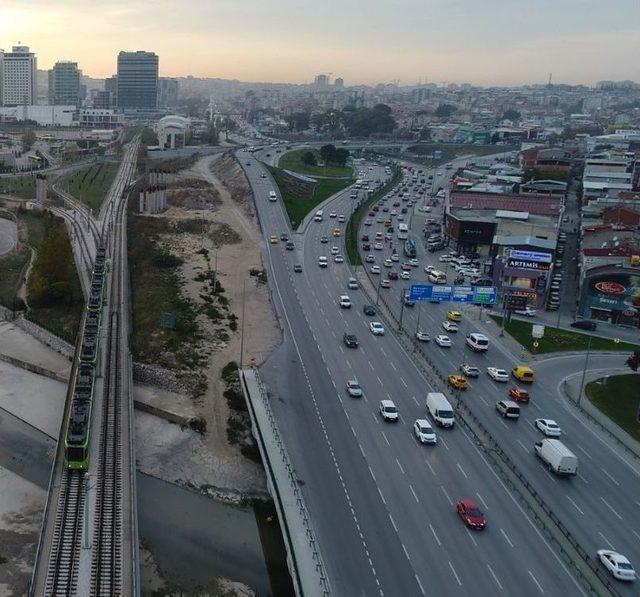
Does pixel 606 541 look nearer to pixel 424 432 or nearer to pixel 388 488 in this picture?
pixel 388 488

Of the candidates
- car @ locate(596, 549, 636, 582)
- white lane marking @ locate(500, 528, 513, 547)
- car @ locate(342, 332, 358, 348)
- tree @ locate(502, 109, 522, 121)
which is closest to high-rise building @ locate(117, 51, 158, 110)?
tree @ locate(502, 109, 522, 121)

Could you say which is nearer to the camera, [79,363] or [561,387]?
[79,363]

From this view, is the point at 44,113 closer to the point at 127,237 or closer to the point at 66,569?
the point at 127,237

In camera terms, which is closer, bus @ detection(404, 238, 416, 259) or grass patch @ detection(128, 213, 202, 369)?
grass patch @ detection(128, 213, 202, 369)

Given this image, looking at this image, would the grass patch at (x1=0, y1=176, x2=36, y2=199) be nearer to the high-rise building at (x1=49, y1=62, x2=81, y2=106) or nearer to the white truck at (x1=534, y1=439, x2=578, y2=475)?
the white truck at (x1=534, y1=439, x2=578, y2=475)

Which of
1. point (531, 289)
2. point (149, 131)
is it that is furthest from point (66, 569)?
point (149, 131)

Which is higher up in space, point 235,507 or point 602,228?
point 602,228

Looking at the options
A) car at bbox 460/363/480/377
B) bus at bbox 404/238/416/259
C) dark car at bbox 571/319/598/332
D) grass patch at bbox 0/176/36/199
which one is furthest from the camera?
grass patch at bbox 0/176/36/199
